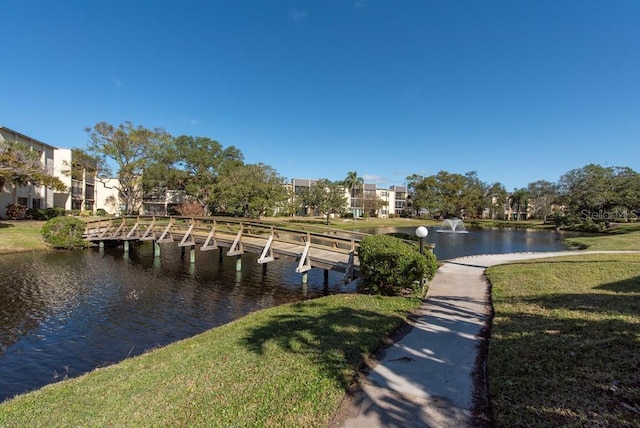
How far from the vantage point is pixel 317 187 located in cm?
5959

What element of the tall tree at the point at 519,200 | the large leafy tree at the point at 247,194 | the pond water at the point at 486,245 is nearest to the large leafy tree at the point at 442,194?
the tall tree at the point at 519,200

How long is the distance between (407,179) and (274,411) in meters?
90.0

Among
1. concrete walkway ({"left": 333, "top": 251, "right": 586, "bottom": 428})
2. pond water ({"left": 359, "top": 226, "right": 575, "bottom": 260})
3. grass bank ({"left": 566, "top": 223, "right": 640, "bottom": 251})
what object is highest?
grass bank ({"left": 566, "top": 223, "right": 640, "bottom": 251})

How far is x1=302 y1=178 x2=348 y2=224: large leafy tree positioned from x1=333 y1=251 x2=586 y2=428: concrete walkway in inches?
1958

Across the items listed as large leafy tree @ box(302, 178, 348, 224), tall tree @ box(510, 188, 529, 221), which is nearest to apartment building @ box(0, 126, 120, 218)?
large leafy tree @ box(302, 178, 348, 224)

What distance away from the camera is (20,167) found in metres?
25.8

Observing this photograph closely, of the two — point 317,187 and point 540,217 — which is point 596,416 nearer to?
point 317,187

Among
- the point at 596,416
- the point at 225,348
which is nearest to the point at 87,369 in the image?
the point at 225,348

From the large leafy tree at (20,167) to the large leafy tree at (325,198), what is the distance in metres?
37.0

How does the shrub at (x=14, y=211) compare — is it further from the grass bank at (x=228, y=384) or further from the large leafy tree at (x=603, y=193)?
the large leafy tree at (x=603, y=193)

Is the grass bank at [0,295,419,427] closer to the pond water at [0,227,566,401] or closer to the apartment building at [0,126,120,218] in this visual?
the pond water at [0,227,566,401]

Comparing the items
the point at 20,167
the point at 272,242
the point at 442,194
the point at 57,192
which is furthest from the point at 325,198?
the point at 272,242

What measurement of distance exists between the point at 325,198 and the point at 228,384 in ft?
177

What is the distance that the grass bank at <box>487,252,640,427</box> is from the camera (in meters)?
3.71
